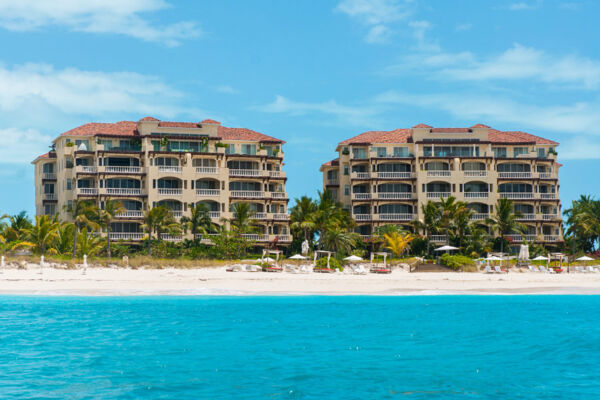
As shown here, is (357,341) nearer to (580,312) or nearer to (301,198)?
(580,312)

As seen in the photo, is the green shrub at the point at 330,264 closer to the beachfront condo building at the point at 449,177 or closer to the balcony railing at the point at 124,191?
the beachfront condo building at the point at 449,177

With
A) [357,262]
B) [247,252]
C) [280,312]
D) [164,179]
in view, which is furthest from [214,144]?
[280,312]

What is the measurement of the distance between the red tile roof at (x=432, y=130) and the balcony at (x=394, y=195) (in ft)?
19.7

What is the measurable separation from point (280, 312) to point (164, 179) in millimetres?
43340

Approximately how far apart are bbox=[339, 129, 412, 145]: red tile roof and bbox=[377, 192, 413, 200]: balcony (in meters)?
6.07

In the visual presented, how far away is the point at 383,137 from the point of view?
8588 centimetres

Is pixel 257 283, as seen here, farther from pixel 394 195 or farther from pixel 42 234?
pixel 394 195

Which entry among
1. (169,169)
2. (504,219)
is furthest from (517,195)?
(169,169)

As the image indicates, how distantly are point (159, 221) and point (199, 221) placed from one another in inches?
182

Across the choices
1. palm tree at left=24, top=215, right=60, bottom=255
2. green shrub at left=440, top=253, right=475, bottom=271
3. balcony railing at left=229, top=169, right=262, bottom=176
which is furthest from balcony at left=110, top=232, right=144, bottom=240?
green shrub at left=440, top=253, right=475, bottom=271

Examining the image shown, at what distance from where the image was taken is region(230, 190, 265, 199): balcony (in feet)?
262

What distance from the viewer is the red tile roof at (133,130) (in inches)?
3110

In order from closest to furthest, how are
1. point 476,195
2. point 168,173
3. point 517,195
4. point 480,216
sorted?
point 168,173 → point 480,216 → point 476,195 → point 517,195

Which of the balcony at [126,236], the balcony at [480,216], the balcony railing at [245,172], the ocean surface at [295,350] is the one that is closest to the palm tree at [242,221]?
the balcony railing at [245,172]
